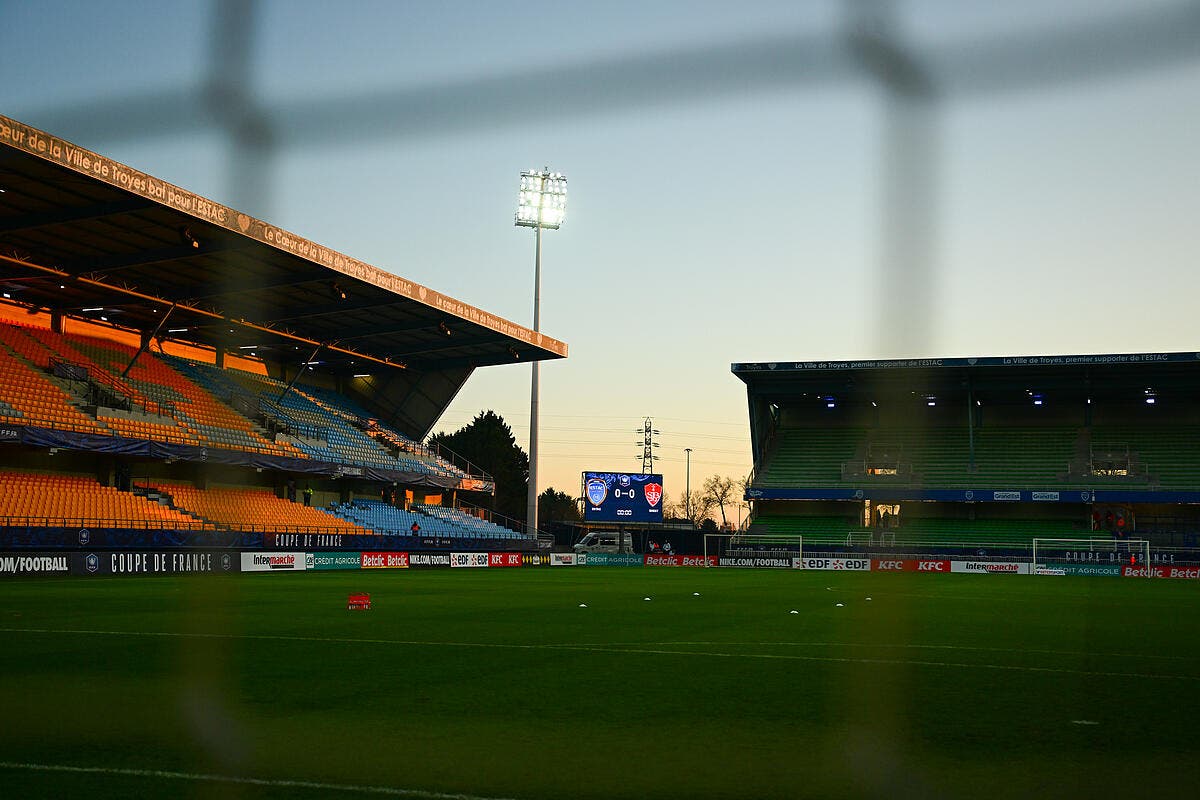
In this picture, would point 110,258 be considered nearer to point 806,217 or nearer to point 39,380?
point 39,380

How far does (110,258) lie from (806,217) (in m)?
32.8

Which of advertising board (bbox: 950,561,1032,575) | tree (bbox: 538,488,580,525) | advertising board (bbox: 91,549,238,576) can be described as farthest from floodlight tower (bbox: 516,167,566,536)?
tree (bbox: 538,488,580,525)

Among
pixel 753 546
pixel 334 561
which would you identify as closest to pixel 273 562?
pixel 334 561

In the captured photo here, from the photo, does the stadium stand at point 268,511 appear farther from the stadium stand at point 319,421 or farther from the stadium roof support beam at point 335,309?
the stadium roof support beam at point 335,309

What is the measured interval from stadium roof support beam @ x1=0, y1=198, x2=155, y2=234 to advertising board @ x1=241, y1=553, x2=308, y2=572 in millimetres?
10106

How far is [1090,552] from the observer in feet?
147

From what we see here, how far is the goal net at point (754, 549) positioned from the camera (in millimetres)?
48906

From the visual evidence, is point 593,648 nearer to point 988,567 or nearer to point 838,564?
point 988,567

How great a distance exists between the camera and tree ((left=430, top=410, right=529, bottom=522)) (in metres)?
104

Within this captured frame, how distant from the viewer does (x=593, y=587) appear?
87.9 ft

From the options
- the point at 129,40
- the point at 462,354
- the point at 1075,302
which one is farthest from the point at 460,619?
the point at 462,354

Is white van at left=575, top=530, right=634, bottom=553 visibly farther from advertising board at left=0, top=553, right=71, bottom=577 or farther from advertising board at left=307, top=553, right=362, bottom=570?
advertising board at left=0, top=553, right=71, bottom=577

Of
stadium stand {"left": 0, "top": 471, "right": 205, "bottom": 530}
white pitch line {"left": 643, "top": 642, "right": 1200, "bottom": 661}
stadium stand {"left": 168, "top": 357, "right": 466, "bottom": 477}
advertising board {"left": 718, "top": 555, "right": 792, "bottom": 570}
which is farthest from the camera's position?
advertising board {"left": 718, "top": 555, "right": 792, "bottom": 570}

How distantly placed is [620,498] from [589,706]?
4301 centimetres
